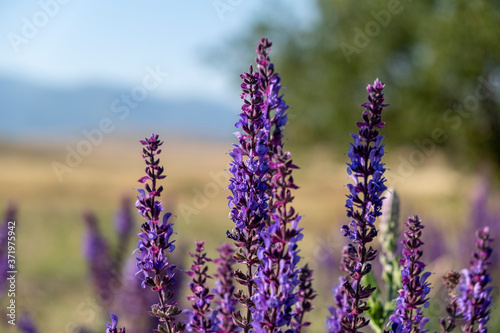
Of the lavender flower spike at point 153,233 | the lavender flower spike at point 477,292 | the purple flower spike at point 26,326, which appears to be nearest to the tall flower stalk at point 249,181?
the lavender flower spike at point 153,233

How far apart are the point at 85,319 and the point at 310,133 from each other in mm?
13330

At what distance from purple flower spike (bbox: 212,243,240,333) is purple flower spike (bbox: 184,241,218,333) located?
5cm

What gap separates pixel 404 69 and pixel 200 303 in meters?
16.6

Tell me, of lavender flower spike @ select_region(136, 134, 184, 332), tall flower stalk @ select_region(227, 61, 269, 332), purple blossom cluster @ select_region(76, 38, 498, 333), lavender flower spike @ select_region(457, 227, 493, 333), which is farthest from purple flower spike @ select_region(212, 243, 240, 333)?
lavender flower spike @ select_region(457, 227, 493, 333)

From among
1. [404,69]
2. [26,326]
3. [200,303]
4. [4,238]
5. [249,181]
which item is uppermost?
[404,69]

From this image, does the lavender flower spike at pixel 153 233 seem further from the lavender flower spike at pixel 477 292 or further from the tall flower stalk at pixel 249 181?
the lavender flower spike at pixel 477 292

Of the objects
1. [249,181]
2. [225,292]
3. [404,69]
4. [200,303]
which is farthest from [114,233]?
[404,69]

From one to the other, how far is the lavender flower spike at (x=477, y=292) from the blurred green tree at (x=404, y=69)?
1197 centimetres

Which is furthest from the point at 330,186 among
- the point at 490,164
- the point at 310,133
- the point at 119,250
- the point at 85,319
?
the point at 119,250

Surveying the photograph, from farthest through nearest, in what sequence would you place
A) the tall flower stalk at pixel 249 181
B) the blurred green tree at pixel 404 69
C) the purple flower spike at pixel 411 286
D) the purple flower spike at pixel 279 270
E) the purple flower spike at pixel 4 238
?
the blurred green tree at pixel 404 69 → the purple flower spike at pixel 4 238 → the purple flower spike at pixel 411 286 → the tall flower stalk at pixel 249 181 → the purple flower spike at pixel 279 270

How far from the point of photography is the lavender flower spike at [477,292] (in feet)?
7.13

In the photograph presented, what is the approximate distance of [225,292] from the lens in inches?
87.8

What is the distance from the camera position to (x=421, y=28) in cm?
1470

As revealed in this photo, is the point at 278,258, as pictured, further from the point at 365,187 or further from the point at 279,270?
the point at 365,187
